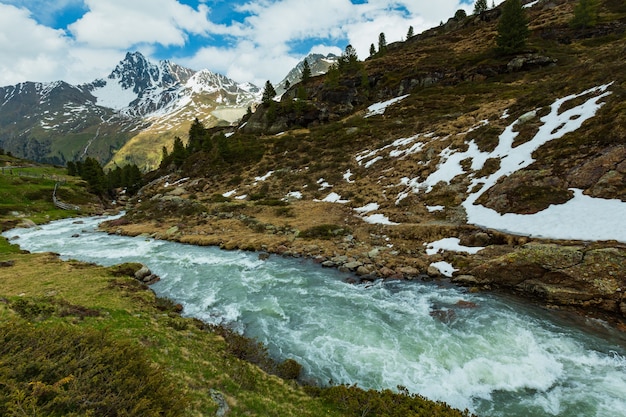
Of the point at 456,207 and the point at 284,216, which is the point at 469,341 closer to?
the point at 456,207

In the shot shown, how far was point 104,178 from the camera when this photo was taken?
3455 inches

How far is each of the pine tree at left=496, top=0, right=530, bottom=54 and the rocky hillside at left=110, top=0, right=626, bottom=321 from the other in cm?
258

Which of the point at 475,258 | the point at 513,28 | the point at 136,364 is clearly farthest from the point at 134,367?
the point at 513,28

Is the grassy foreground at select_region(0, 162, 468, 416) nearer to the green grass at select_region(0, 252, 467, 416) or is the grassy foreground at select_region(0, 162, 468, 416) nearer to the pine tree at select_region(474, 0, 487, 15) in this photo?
the green grass at select_region(0, 252, 467, 416)

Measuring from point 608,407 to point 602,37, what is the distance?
355 feet

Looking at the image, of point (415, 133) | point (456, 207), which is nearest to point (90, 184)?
point (415, 133)

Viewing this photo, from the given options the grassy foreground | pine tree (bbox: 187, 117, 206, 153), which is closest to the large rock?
the grassy foreground

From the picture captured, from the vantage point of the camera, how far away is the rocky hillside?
1873 cm

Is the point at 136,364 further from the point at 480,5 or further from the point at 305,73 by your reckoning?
the point at 480,5

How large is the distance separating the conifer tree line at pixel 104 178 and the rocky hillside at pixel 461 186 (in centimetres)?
1446

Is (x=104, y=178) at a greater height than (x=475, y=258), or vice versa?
(x=104, y=178)

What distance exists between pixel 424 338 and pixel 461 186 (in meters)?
21.8

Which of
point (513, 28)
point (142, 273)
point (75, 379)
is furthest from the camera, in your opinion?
point (513, 28)

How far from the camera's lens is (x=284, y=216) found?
39.5 metres
